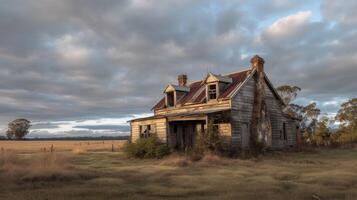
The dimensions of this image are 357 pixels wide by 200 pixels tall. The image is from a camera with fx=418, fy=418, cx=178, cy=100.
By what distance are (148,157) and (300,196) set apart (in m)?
18.7

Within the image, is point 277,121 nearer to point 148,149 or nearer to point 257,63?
point 257,63

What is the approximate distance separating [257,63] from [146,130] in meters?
10.7

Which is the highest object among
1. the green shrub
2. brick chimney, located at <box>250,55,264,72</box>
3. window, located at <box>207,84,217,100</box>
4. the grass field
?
brick chimney, located at <box>250,55,264,72</box>

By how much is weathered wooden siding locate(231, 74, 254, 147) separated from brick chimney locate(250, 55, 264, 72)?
112cm

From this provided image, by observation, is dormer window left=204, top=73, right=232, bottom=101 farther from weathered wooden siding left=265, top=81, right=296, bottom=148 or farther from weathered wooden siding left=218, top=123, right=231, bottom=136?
weathered wooden siding left=265, top=81, right=296, bottom=148

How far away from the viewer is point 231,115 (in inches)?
1192

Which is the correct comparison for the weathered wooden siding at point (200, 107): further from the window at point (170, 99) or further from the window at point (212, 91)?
the window at point (212, 91)

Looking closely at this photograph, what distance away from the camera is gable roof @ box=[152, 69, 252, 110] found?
31.9 m

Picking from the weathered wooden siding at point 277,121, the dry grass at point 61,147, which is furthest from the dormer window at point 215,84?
the dry grass at point 61,147

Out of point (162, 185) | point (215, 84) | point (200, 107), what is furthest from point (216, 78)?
point (162, 185)

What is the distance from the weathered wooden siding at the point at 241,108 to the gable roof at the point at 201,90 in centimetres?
59

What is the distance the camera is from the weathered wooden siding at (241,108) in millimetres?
30453

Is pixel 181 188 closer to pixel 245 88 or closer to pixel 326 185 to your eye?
pixel 326 185

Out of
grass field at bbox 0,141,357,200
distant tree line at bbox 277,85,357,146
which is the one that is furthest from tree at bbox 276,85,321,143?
grass field at bbox 0,141,357,200
